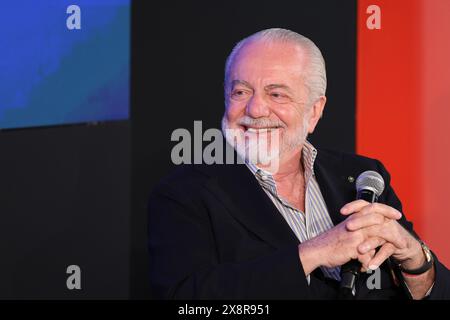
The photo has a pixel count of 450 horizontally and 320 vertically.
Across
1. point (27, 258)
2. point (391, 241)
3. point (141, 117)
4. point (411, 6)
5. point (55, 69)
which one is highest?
point (411, 6)

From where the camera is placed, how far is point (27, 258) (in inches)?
120

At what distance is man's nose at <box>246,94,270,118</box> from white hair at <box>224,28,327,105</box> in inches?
4.3

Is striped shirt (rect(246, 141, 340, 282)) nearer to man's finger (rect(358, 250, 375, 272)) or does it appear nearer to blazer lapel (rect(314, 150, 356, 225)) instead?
blazer lapel (rect(314, 150, 356, 225))

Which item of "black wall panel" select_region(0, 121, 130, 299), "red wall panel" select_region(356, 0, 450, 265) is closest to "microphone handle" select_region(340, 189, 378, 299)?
"red wall panel" select_region(356, 0, 450, 265)

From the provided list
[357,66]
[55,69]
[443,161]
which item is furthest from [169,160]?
[443,161]

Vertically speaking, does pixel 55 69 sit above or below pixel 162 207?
above

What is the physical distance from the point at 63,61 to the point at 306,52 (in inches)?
55.1

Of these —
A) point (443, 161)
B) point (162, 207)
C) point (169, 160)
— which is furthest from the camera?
point (169, 160)

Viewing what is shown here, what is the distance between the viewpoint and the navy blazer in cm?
177

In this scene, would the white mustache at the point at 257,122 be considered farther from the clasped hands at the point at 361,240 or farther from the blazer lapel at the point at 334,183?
the clasped hands at the point at 361,240

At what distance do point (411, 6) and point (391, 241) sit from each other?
1505 mm

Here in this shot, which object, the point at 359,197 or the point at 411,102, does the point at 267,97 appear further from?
the point at 411,102
